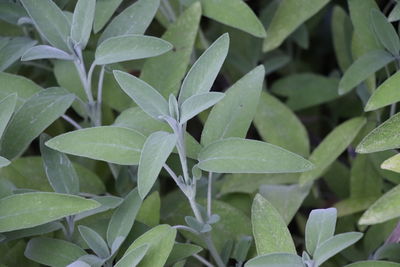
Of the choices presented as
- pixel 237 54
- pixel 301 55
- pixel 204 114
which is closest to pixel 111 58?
pixel 204 114

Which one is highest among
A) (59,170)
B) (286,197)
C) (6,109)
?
(6,109)

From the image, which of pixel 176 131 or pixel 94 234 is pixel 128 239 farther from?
pixel 176 131

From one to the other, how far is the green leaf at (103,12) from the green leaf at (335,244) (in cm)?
44

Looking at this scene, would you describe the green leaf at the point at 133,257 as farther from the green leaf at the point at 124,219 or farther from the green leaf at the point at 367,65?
the green leaf at the point at 367,65

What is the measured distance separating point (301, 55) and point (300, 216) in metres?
0.45

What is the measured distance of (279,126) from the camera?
1082mm

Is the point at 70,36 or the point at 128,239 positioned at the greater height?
the point at 70,36

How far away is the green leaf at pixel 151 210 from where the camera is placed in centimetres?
89

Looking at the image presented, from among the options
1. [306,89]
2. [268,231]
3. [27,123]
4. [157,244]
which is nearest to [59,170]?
[27,123]

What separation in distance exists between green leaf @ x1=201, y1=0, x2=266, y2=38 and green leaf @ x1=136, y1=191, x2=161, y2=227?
0.26 meters

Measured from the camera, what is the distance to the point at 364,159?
40.7 inches

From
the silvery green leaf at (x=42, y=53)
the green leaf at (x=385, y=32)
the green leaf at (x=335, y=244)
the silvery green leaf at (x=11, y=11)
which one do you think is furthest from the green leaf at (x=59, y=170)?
the green leaf at (x=385, y=32)

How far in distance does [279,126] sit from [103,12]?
0.34m

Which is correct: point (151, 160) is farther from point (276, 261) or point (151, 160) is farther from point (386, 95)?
point (386, 95)
